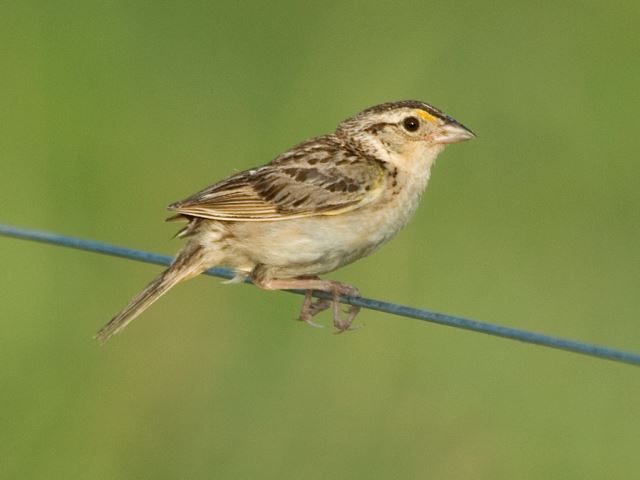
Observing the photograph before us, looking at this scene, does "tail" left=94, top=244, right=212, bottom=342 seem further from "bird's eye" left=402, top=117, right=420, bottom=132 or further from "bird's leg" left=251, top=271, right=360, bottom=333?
"bird's eye" left=402, top=117, right=420, bottom=132

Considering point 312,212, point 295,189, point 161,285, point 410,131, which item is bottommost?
point 161,285

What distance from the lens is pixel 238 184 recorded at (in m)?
7.91

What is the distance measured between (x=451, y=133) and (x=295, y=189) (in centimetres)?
88

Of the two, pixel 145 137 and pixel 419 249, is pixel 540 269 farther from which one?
pixel 145 137

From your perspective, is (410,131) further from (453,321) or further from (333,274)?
(453,321)

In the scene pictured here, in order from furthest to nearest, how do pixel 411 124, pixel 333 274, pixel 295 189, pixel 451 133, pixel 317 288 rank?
pixel 333 274
pixel 411 124
pixel 451 133
pixel 295 189
pixel 317 288

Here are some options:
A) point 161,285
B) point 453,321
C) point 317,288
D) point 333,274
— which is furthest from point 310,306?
point 333,274

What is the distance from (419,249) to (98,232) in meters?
2.12

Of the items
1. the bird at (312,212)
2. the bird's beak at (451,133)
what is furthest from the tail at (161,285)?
the bird's beak at (451,133)

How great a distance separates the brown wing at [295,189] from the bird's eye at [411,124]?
283 mm

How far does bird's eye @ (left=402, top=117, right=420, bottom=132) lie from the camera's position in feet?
26.3

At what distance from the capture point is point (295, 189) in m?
7.73

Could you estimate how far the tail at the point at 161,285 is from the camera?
7430 millimetres

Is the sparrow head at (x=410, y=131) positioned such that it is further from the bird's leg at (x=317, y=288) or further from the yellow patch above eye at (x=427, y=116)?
the bird's leg at (x=317, y=288)
